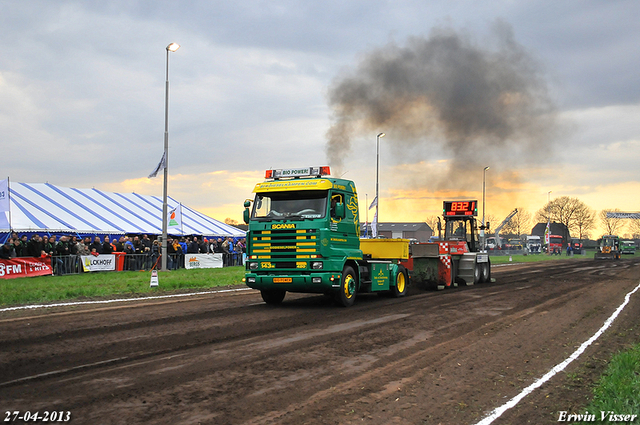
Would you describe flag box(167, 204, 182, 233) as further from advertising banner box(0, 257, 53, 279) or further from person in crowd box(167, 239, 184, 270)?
advertising banner box(0, 257, 53, 279)

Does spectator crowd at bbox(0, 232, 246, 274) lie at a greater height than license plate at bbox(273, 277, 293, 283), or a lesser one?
greater

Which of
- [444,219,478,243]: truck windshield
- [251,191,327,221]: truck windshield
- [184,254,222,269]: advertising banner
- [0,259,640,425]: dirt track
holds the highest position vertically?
[251,191,327,221]: truck windshield

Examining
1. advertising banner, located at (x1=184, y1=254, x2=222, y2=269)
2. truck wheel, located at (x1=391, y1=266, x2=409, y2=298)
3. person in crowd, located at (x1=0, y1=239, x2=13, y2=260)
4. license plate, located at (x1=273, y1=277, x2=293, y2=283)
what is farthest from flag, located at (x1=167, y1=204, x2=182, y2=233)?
license plate, located at (x1=273, y1=277, x2=293, y2=283)

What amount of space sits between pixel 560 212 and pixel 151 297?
115 m

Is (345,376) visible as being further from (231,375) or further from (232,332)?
(232,332)

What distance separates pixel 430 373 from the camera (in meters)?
7.00

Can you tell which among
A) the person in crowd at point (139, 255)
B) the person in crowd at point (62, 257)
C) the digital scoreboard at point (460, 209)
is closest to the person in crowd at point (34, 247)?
the person in crowd at point (62, 257)

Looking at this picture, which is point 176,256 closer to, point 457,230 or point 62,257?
point 62,257

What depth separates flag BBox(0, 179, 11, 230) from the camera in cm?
2409

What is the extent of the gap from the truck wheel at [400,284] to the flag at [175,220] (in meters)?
A: 19.1

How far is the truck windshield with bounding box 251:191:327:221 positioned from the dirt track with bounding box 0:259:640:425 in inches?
90.3

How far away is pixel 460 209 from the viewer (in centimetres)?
2253

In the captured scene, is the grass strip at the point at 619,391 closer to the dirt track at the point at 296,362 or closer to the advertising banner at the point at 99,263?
the dirt track at the point at 296,362

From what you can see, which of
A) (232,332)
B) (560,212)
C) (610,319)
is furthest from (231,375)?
(560,212)
